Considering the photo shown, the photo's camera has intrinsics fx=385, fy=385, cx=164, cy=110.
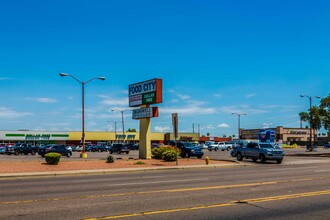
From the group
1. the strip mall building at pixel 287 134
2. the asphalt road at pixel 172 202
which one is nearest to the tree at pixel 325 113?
the asphalt road at pixel 172 202

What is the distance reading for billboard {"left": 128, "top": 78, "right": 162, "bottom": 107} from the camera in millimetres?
36281

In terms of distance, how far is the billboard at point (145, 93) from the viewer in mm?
36281

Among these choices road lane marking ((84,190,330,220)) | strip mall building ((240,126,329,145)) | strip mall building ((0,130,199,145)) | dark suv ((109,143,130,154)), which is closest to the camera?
road lane marking ((84,190,330,220))

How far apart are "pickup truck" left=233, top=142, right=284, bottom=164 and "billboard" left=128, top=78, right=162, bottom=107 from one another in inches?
360

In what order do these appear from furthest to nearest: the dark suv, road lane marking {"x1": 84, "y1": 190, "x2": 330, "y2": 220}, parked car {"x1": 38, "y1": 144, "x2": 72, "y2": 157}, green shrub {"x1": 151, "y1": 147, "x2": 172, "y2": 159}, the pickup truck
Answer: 1. the dark suv
2. parked car {"x1": 38, "y1": 144, "x2": 72, "y2": 157}
3. green shrub {"x1": 151, "y1": 147, "x2": 172, "y2": 159}
4. the pickup truck
5. road lane marking {"x1": 84, "y1": 190, "x2": 330, "y2": 220}

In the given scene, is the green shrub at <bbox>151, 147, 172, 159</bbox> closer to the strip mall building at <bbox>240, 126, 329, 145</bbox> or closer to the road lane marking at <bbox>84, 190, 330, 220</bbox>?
the road lane marking at <bbox>84, 190, 330, 220</bbox>

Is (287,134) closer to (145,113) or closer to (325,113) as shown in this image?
(325,113)

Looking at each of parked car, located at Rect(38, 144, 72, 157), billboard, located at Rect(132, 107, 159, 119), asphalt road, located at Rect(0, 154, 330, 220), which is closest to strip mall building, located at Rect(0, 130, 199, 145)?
parked car, located at Rect(38, 144, 72, 157)

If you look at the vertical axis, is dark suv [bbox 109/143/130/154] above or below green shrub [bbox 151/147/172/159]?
below

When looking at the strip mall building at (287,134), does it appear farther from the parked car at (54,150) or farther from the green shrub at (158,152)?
the green shrub at (158,152)

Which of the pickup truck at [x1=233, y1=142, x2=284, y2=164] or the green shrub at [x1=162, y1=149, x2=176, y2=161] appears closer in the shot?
the pickup truck at [x1=233, y1=142, x2=284, y2=164]

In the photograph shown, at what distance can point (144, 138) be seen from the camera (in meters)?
37.5

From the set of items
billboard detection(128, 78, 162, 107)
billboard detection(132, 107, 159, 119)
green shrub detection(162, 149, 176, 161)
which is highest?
billboard detection(128, 78, 162, 107)

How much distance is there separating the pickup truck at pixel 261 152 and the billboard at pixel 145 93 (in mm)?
9153
